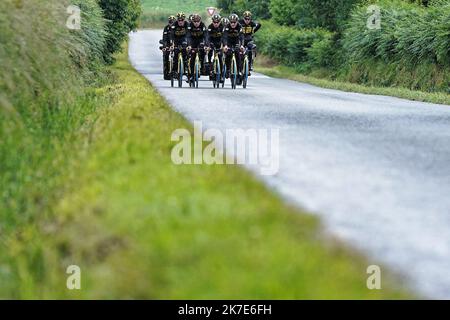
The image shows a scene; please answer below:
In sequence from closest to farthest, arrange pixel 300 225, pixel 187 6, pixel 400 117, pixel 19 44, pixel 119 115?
pixel 300 225 → pixel 19 44 → pixel 119 115 → pixel 400 117 → pixel 187 6

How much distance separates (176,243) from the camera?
20.6 ft

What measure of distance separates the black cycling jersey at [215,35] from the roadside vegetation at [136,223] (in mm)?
13671

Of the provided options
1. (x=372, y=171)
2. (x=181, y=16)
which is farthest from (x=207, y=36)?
(x=372, y=171)

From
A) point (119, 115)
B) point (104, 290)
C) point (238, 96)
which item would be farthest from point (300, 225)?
point (238, 96)

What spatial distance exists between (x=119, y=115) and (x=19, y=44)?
180cm

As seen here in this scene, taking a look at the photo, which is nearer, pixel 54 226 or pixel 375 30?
pixel 54 226

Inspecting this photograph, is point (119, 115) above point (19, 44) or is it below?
below

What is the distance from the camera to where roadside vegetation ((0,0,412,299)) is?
5867 mm

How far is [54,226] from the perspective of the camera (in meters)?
7.90

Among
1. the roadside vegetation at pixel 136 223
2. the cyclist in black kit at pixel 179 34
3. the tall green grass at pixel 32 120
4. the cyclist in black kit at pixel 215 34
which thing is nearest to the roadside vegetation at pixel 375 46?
the cyclist in black kit at pixel 215 34

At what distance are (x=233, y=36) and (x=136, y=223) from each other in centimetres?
2012

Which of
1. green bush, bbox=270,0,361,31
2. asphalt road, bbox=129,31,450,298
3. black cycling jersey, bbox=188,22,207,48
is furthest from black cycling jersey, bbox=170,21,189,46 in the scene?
green bush, bbox=270,0,361,31

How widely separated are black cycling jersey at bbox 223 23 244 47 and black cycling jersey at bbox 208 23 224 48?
17 cm

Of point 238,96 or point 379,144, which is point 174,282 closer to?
point 379,144
